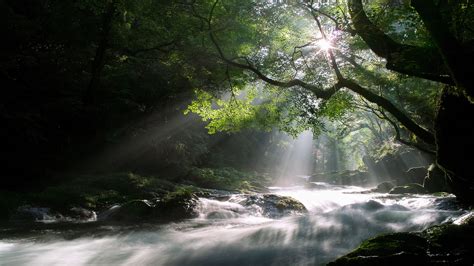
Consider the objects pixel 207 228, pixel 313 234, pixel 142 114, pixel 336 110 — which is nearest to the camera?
pixel 313 234

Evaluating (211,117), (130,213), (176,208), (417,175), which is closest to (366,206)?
(176,208)

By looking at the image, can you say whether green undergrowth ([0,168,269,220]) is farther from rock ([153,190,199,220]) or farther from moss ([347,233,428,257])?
moss ([347,233,428,257])

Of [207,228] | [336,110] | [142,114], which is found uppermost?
[142,114]

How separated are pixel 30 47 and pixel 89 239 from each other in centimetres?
1102

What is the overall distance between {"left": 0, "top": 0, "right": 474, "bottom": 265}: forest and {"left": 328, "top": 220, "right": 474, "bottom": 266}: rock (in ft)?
0.08

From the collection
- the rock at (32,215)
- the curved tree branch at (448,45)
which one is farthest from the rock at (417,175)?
the rock at (32,215)

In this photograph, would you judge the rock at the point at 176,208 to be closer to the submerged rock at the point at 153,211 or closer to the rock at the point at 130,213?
the submerged rock at the point at 153,211

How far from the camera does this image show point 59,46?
16312 mm

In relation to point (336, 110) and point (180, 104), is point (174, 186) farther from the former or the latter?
point (336, 110)

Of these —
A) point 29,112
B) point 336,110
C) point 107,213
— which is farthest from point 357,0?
point 29,112

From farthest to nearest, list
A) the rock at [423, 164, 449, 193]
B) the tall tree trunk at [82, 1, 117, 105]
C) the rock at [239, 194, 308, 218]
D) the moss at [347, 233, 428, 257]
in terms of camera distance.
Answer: the rock at [423, 164, 449, 193] < the tall tree trunk at [82, 1, 117, 105] < the rock at [239, 194, 308, 218] < the moss at [347, 233, 428, 257]

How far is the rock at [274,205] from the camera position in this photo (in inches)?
523

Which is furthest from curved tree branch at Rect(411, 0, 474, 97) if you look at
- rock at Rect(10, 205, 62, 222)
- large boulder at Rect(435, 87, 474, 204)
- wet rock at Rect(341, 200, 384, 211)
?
rock at Rect(10, 205, 62, 222)

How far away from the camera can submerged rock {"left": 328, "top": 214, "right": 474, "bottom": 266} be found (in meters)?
4.49
